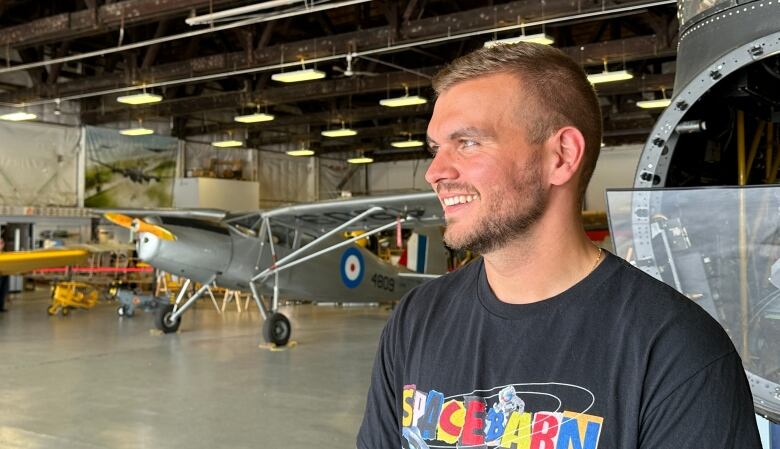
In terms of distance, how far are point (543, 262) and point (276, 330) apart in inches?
352

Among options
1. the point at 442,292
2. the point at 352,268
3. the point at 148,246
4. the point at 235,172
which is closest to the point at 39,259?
the point at 148,246

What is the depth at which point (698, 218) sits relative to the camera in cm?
257

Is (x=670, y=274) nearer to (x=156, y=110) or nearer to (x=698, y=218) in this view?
(x=698, y=218)

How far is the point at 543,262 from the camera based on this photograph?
3.93 ft

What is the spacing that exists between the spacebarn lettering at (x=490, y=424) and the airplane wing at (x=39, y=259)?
1354cm

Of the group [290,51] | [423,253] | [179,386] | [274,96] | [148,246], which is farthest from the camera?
[274,96]

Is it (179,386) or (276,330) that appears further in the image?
(276,330)

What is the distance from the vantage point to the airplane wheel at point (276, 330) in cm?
980

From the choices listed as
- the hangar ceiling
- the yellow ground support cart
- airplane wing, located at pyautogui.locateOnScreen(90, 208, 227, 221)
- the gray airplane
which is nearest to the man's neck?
the gray airplane

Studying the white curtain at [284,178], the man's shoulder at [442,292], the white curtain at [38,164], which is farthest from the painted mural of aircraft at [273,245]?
the white curtain at [284,178]

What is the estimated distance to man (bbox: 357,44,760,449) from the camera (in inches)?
41.3

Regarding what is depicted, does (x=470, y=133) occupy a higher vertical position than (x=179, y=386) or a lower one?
higher

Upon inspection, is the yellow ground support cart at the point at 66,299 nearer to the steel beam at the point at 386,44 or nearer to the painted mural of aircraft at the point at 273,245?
the painted mural of aircraft at the point at 273,245

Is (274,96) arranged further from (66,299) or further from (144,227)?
(144,227)
